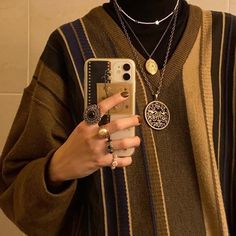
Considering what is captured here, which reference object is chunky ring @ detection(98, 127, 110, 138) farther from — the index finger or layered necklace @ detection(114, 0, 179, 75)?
layered necklace @ detection(114, 0, 179, 75)

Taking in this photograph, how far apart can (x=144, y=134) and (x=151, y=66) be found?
0.09 m

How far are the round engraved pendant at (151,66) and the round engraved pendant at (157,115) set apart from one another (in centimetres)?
4

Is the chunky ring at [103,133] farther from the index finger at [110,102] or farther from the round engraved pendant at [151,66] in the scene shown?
the round engraved pendant at [151,66]

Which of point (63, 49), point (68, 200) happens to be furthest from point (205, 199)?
point (63, 49)

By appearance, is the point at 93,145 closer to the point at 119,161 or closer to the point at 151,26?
the point at 119,161

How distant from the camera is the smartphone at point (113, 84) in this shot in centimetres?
44

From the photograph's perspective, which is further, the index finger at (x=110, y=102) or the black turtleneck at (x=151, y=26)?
the black turtleneck at (x=151, y=26)

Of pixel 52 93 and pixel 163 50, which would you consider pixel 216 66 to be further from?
pixel 52 93

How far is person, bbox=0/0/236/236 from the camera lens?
49cm

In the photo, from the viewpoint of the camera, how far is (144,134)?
50 centimetres

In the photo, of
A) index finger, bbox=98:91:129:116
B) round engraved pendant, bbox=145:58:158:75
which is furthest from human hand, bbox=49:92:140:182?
round engraved pendant, bbox=145:58:158:75

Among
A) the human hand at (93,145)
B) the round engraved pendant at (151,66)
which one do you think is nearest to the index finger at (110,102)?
the human hand at (93,145)

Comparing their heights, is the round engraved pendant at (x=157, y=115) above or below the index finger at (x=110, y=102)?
below

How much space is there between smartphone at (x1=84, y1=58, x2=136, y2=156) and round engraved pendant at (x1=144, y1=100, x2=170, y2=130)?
58 mm
